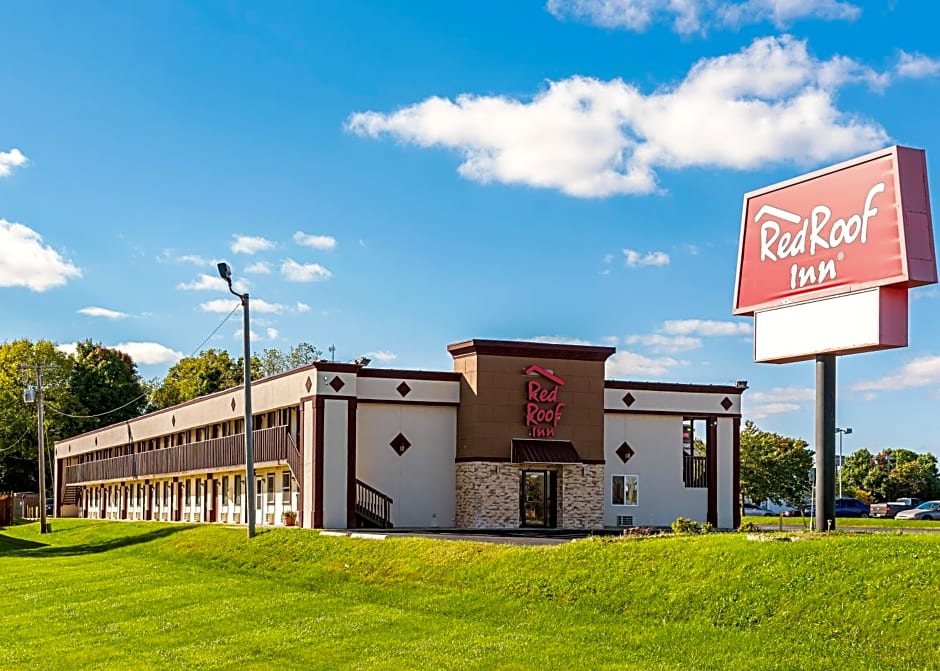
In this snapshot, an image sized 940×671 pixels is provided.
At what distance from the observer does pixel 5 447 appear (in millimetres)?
87938

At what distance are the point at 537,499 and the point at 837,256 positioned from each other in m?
21.6

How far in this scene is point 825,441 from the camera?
60.5 feet

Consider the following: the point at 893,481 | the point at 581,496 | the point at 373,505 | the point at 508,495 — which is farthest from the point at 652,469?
the point at 893,481

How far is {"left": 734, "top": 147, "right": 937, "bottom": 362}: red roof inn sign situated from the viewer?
1720 cm

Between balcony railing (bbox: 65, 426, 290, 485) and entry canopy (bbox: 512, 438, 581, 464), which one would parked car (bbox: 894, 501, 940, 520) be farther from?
balcony railing (bbox: 65, 426, 290, 485)

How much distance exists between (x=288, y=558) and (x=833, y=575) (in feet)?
50.7

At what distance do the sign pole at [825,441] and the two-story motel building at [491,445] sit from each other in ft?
61.1

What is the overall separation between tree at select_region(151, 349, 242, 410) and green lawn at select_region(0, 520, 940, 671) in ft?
235

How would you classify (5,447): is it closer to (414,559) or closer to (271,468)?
(271,468)

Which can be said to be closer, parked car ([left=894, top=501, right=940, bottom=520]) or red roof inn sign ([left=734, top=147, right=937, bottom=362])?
red roof inn sign ([left=734, top=147, right=937, bottom=362])

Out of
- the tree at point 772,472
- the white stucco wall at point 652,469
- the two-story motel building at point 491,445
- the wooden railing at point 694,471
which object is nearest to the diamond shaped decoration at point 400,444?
the two-story motel building at point 491,445

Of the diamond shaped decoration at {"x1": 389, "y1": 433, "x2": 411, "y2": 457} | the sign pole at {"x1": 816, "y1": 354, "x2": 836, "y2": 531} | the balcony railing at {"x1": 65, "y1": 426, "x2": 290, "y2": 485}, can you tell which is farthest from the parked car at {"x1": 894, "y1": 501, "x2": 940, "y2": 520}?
the sign pole at {"x1": 816, "y1": 354, "x2": 836, "y2": 531}

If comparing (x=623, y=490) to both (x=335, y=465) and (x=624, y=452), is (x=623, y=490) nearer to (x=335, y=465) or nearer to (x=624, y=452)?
(x=624, y=452)

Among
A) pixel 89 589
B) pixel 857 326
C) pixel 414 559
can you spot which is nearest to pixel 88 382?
pixel 89 589
